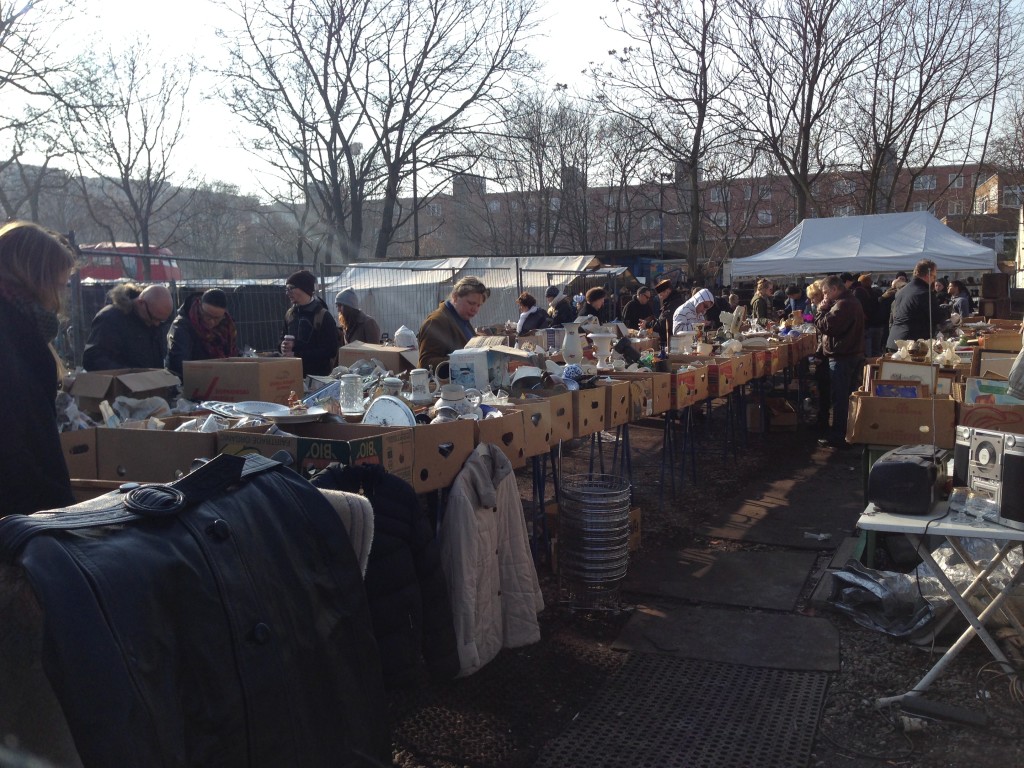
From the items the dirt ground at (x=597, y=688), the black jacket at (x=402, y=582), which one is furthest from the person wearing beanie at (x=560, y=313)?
the black jacket at (x=402, y=582)

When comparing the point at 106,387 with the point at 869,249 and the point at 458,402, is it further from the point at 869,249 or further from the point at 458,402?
the point at 869,249

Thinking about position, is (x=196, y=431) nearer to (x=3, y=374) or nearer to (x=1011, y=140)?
(x=3, y=374)

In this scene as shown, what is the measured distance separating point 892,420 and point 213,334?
14.5 feet

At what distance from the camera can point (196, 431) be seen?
3.51 metres

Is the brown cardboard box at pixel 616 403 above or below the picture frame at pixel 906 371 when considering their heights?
below

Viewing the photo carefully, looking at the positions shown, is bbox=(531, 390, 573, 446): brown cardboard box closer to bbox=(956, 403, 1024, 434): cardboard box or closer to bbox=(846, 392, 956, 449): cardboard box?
bbox=(846, 392, 956, 449): cardboard box

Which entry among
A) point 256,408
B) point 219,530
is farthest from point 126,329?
point 219,530

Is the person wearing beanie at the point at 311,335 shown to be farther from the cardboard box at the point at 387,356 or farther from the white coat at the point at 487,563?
the white coat at the point at 487,563

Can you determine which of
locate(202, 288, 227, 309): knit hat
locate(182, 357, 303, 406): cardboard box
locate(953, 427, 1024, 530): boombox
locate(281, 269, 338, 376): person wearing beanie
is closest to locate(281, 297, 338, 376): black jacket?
locate(281, 269, 338, 376): person wearing beanie

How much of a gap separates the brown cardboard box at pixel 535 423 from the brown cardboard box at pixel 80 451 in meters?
1.88

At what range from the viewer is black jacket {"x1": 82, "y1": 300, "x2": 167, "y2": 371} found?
5.46 meters

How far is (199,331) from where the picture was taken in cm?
589

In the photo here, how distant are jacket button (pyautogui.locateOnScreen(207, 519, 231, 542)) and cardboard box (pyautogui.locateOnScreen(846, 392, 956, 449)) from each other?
159 inches

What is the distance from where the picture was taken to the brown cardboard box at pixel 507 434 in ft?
13.1
